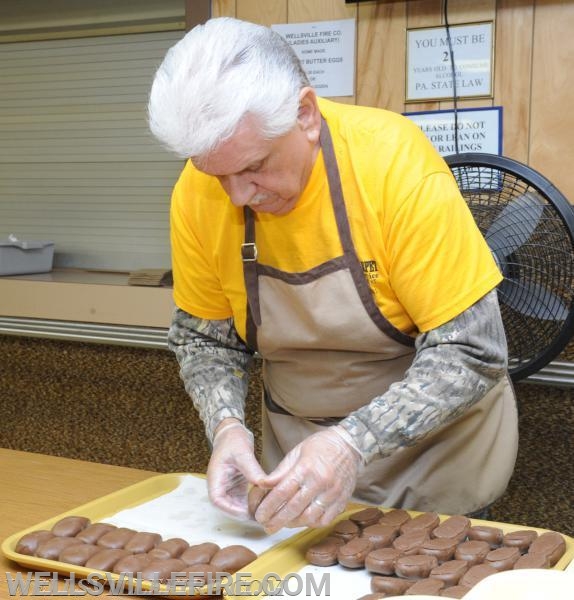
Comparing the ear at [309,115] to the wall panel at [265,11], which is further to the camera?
the wall panel at [265,11]

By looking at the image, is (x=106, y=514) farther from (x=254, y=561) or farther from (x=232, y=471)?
(x=254, y=561)

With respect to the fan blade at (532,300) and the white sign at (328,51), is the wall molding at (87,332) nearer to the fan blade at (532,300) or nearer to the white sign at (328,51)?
the white sign at (328,51)

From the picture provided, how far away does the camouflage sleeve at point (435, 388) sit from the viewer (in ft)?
4.51

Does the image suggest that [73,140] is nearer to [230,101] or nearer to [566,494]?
[566,494]

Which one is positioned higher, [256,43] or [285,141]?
[256,43]

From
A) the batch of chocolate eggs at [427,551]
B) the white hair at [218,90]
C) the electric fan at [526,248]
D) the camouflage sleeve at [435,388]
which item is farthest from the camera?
the electric fan at [526,248]

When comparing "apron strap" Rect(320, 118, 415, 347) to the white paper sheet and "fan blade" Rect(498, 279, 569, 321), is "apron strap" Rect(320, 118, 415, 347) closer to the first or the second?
the white paper sheet

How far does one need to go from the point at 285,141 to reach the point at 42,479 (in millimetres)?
819

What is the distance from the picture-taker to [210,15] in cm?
292

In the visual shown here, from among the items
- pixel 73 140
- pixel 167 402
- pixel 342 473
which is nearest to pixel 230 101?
pixel 342 473

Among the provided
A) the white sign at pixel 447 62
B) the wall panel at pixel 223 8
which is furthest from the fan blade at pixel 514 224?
the wall panel at pixel 223 8

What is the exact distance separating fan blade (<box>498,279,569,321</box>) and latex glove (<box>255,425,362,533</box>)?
0.83m

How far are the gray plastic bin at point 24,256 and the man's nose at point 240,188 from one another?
2439mm

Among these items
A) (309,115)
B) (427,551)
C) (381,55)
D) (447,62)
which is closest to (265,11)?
(381,55)
